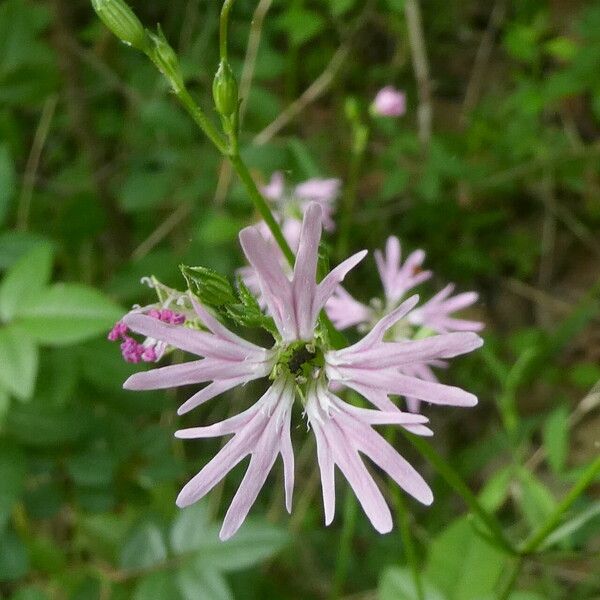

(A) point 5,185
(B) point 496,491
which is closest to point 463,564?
(B) point 496,491

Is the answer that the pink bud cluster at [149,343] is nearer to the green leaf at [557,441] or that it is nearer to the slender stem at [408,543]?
the slender stem at [408,543]

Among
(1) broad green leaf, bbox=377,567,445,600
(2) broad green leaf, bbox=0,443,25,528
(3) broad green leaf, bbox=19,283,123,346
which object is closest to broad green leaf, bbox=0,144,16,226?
(3) broad green leaf, bbox=19,283,123,346

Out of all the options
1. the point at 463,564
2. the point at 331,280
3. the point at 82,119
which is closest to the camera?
the point at 331,280

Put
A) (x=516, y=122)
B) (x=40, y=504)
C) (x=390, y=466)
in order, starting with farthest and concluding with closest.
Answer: (x=516, y=122)
(x=40, y=504)
(x=390, y=466)

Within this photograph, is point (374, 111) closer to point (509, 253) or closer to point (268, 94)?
point (268, 94)

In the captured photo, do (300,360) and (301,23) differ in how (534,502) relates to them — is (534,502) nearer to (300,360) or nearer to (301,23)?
(300,360)

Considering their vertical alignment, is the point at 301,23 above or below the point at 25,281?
above

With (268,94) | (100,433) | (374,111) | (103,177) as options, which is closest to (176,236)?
(103,177)

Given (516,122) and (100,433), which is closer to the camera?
(100,433)
